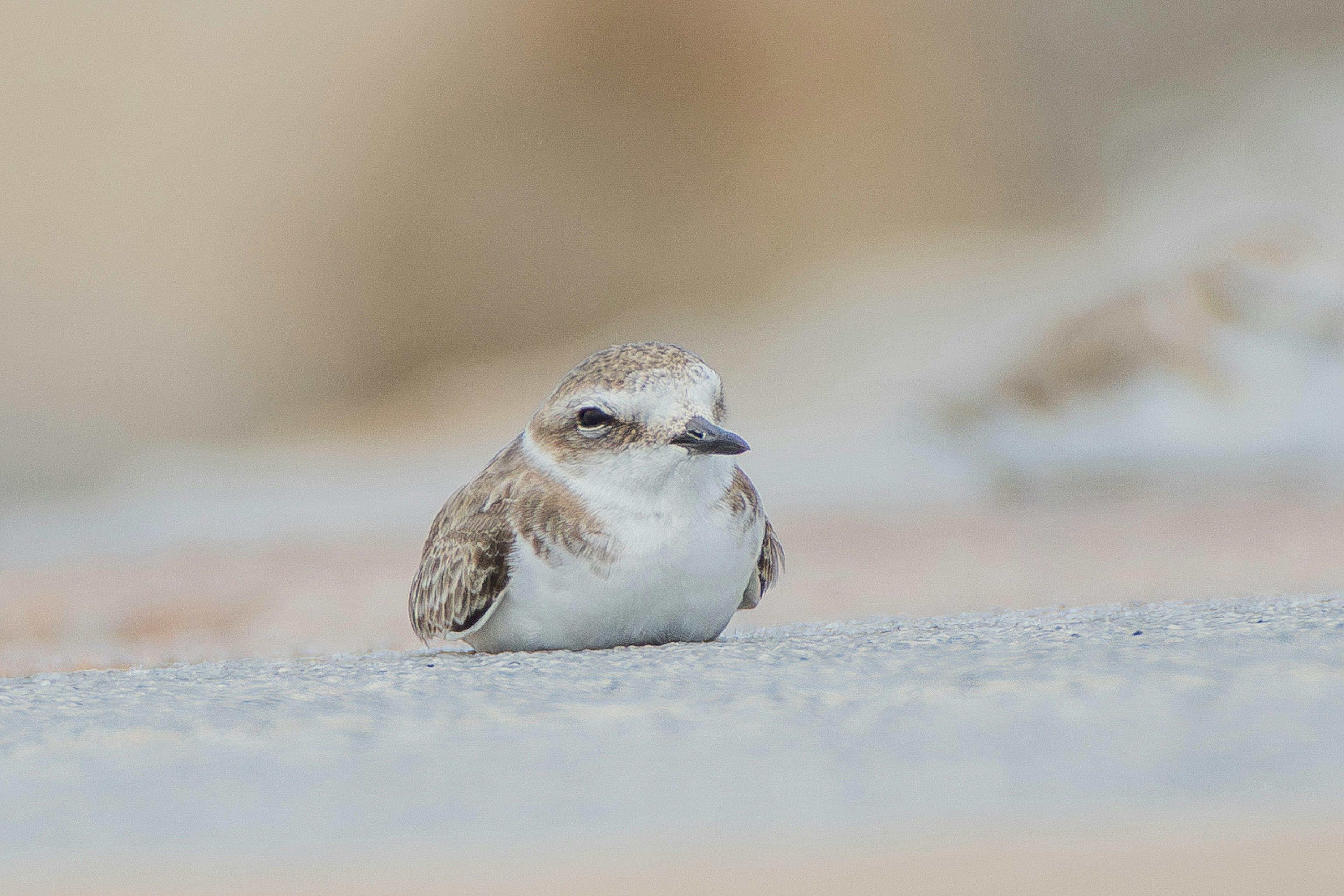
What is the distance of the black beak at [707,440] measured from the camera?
285 centimetres

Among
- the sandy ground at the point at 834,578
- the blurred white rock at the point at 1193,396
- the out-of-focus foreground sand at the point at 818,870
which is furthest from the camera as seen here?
the blurred white rock at the point at 1193,396

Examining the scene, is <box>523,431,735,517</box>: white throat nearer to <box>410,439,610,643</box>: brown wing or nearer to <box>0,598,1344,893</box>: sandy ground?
<box>410,439,610,643</box>: brown wing

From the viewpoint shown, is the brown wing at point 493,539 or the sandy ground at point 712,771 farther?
the brown wing at point 493,539

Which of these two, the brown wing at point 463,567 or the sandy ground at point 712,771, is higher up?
the brown wing at point 463,567

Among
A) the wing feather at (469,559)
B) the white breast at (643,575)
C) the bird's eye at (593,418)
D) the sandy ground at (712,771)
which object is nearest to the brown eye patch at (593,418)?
the bird's eye at (593,418)

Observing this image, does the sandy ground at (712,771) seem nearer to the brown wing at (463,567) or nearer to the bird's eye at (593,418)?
the brown wing at (463,567)

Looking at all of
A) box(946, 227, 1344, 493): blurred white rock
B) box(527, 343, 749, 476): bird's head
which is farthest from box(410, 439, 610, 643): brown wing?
box(946, 227, 1344, 493): blurred white rock

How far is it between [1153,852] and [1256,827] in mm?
133

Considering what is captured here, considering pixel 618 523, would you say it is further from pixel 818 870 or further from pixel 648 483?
pixel 818 870

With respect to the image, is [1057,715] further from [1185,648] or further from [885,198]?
[885,198]

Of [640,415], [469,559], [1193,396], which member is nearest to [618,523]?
[640,415]

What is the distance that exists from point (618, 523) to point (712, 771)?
114 cm

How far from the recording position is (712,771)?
6.21 feet

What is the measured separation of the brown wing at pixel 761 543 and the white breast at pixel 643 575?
1.1 inches
